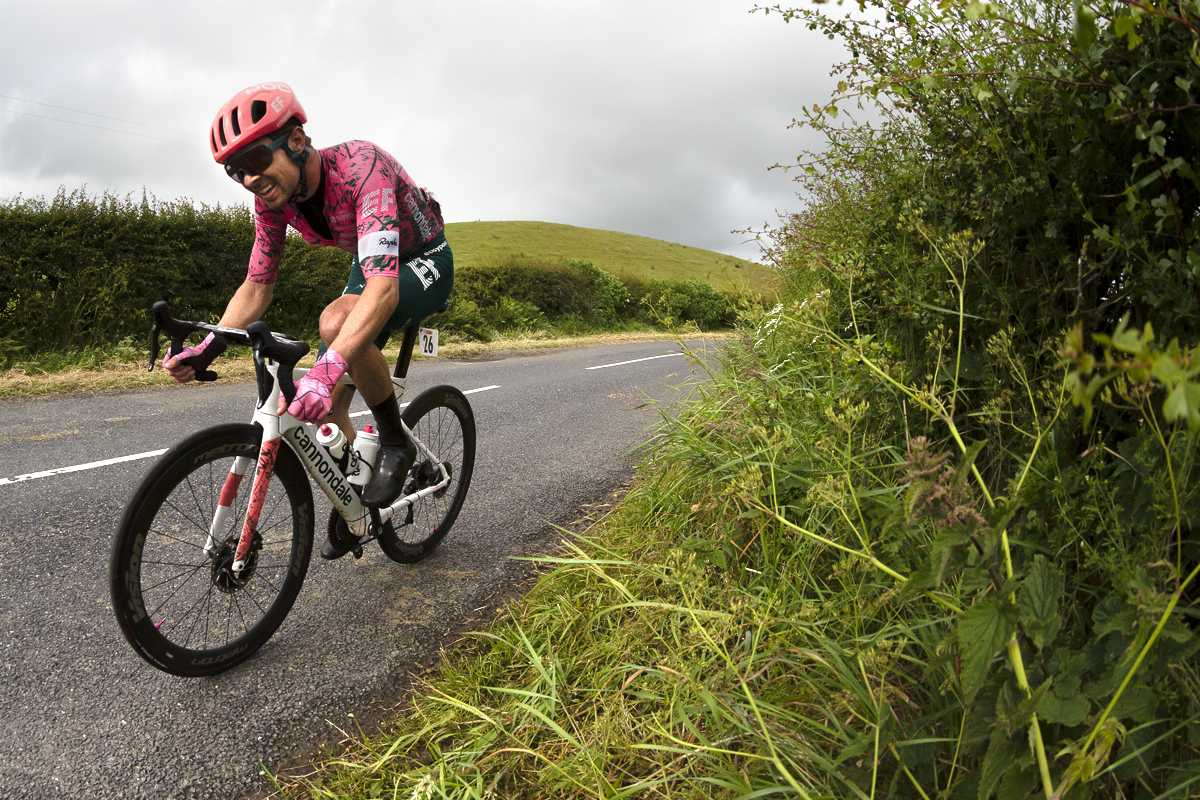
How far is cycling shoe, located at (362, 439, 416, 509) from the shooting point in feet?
9.87

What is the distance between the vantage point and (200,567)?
8.89 feet

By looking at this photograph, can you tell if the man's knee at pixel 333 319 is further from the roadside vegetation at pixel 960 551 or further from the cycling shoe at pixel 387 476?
the roadside vegetation at pixel 960 551

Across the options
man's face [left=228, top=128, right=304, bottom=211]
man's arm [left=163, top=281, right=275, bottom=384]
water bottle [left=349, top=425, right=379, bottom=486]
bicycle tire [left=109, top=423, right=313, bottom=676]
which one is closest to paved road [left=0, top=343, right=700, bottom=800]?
bicycle tire [left=109, top=423, right=313, bottom=676]

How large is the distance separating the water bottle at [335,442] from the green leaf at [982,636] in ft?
7.30

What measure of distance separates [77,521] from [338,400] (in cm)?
212

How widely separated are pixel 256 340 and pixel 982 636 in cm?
226

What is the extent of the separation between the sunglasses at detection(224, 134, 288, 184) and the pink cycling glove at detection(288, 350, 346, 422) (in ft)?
3.06

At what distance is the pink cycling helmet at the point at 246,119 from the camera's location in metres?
2.54

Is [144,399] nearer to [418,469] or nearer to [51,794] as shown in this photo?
[418,469]

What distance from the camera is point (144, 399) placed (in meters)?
7.61

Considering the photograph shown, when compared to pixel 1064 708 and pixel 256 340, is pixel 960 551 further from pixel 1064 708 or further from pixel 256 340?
pixel 256 340

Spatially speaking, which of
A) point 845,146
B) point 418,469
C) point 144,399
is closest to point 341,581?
point 418,469

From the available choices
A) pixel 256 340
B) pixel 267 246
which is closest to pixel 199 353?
pixel 256 340

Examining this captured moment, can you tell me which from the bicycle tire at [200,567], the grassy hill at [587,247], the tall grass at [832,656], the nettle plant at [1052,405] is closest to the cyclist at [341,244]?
the bicycle tire at [200,567]
